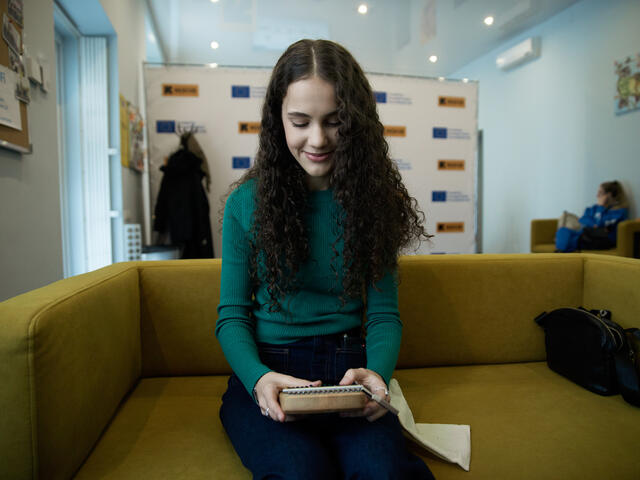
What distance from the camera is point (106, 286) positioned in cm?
100

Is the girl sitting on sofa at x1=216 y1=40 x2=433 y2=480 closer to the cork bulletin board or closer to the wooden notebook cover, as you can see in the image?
the wooden notebook cover

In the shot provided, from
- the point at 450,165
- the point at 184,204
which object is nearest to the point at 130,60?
the point at 184,204

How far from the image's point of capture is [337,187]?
991 millimetres

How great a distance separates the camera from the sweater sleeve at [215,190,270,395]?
35.8 inches

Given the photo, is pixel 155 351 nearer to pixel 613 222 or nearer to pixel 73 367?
pixel 73 367

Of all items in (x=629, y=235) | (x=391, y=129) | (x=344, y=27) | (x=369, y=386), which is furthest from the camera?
(x=344, y=27)

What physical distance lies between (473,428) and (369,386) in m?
0.36

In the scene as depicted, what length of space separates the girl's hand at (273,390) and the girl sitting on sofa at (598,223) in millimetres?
4535

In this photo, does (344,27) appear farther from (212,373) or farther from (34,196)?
(212,373)

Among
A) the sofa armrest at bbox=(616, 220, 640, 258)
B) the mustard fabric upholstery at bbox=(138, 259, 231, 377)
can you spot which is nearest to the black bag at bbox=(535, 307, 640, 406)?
the mustard fabric upholstery at bbox=(138, 259, 231, 377)

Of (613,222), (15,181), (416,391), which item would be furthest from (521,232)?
(15,181)

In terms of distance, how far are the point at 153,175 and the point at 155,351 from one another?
275 cm

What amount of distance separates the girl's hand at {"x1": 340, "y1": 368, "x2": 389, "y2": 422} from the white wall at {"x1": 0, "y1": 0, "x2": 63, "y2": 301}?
1.67 metres

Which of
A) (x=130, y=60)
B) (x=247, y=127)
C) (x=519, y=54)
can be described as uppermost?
(x=519, y=54)
